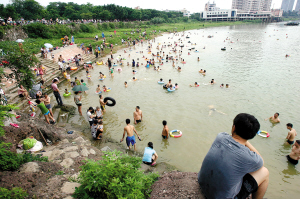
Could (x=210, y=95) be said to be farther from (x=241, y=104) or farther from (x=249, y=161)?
(x=249, y=161)

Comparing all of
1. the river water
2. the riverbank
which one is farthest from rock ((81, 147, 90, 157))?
the river water

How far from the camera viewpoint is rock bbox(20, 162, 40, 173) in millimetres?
4645

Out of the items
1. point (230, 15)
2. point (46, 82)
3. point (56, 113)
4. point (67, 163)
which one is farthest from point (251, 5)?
point (67, 163)

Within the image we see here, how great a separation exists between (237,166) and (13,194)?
4477mm

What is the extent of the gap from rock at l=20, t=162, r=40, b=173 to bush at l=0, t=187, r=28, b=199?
3.87ft

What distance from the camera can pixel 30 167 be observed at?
478 centimetres

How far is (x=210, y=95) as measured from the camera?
15.6m

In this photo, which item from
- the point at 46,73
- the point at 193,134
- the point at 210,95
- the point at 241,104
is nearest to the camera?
the point at 193,134

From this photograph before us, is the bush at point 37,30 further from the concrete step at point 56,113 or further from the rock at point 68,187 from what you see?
the rock at point 68,187

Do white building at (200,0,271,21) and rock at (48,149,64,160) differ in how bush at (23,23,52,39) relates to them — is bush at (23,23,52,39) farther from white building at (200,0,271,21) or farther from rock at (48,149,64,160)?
white building at (200,0,271,21)

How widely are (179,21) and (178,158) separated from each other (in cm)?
12417

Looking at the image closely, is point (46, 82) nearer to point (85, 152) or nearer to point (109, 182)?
point (85, 152)

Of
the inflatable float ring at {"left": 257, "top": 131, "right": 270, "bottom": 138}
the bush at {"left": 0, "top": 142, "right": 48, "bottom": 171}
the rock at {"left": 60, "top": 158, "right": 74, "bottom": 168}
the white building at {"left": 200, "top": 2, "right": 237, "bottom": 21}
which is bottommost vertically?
the inflatable float ring at {"left": 257, "top": 131, "right": 270, "bottom": 138}

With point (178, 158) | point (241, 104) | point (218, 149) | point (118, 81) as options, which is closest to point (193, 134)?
point (178, 158)
